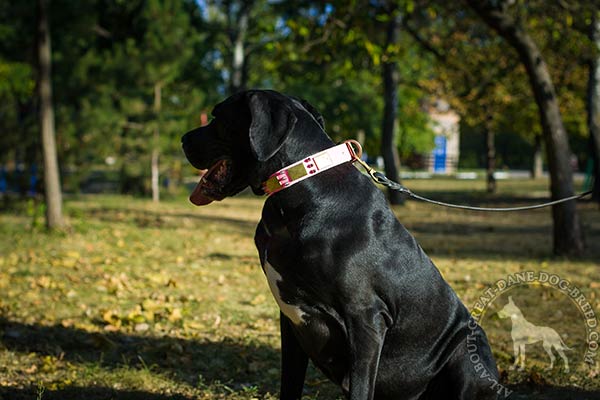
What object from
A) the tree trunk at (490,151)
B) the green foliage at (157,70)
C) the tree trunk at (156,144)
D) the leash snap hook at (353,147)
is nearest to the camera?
the leash snap hook at (353,147)

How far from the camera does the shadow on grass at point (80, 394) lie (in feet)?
13.9

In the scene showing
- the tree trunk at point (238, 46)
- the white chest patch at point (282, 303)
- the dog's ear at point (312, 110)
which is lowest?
the white chest patch at point (282, 303)

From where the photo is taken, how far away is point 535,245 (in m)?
11.3

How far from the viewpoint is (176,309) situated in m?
6.16

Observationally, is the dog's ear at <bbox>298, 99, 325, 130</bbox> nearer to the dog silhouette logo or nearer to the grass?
the grass

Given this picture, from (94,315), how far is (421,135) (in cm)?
3971

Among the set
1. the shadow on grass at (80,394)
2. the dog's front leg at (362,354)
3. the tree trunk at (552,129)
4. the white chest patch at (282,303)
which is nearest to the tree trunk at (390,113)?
the tree trunk at (552,129)

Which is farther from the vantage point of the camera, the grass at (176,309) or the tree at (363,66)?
the tree at (363,66)

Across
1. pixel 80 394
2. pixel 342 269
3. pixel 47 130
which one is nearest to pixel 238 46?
pixel 47 130

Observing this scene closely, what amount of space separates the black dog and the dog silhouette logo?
1.88 m

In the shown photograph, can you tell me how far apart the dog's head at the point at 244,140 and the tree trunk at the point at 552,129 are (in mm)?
7002

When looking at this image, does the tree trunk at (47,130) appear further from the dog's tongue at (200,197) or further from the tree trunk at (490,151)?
the tree trunk at (490,151)

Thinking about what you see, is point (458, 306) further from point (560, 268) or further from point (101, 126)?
point (101, 126)

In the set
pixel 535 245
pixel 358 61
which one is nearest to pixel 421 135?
pixel 358 61
